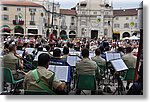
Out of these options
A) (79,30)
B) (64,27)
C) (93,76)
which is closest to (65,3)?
(93,76)

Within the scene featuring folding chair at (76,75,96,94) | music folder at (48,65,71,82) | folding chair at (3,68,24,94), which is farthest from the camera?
folding chair at (76,75,96,94)

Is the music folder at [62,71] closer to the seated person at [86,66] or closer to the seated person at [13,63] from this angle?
the seated person at [86,66]

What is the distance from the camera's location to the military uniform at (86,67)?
4705mm

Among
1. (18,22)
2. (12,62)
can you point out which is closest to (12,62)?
(12,62)

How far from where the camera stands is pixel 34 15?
37781 mm

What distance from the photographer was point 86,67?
473 cm

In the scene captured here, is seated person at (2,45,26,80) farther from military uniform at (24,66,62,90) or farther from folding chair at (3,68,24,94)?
military uniform at (24,66,62,90)

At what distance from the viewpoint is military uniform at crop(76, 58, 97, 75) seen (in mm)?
4705

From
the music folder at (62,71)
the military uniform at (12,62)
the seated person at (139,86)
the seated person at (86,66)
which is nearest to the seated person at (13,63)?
the military uniform at (12,62)

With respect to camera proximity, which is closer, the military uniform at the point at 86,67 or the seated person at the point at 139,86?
the seated person at the point at 139,86

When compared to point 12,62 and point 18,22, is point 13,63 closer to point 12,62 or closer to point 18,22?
point 12,62

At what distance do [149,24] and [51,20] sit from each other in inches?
1430

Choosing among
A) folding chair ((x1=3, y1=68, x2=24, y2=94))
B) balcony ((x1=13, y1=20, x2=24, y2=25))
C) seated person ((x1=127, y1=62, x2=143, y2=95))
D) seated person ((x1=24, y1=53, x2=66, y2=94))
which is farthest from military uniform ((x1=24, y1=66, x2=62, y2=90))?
balcony ((x1=13, y1=20, x2=24, y2=25))

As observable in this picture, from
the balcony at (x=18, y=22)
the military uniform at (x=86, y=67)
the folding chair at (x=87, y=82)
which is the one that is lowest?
the folding chair at (x=87, y=82)
